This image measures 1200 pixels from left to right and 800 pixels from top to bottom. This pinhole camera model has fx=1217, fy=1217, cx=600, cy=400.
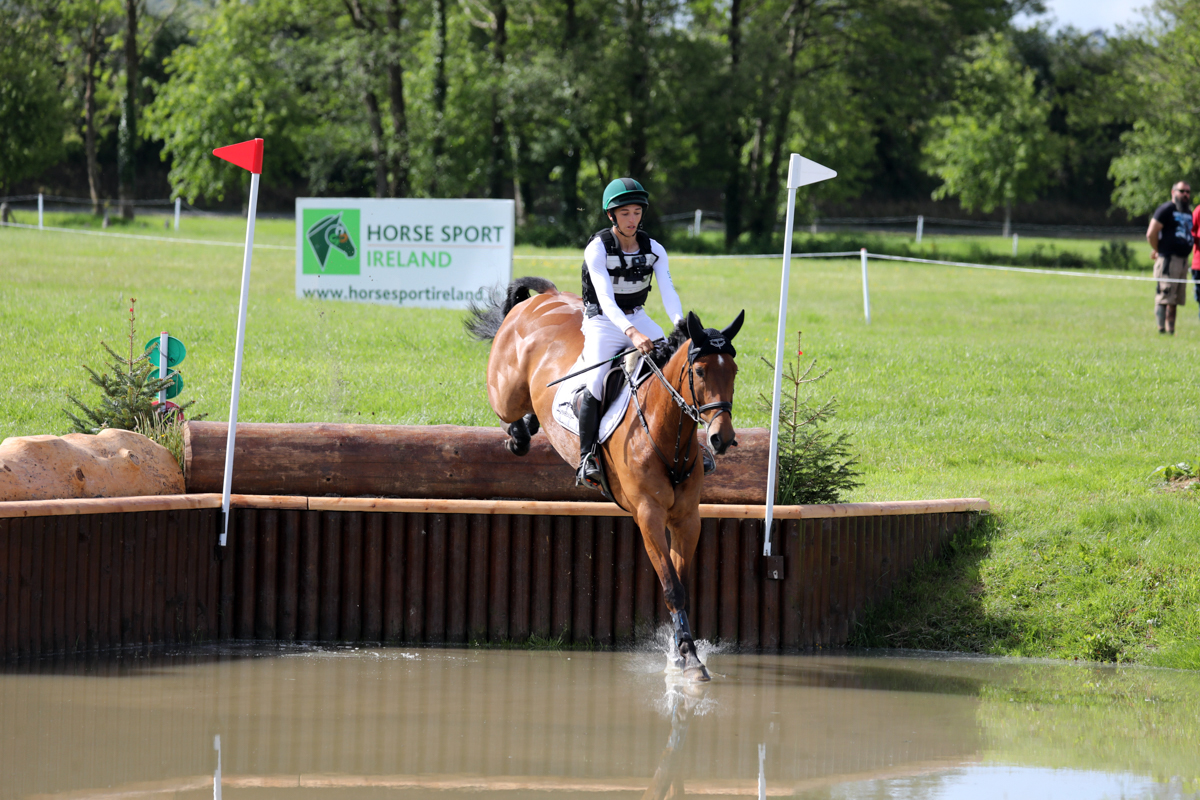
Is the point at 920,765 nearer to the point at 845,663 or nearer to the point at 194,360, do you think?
the point at 845,663

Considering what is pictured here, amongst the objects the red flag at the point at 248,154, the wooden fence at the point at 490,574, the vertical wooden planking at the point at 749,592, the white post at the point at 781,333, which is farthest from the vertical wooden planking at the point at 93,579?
the white post at the point at 781,333

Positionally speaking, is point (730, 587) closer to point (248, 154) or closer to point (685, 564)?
point (685, 564)

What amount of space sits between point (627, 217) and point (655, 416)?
1119 millimetres

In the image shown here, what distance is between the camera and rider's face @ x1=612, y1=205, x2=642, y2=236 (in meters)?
6.63

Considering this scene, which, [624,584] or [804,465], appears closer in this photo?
[624,584]

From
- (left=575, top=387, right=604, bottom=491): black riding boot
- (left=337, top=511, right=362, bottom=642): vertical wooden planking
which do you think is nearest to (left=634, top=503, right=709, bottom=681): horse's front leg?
(left=575, top=387, right=604, bottom=491): black riding boot

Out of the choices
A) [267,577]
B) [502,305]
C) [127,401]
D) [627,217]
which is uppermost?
[627,217]

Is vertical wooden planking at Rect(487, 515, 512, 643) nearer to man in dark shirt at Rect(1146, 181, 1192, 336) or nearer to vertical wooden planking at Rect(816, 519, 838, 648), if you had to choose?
vertical wooden planking at Rect(816, 519, 838, 648)

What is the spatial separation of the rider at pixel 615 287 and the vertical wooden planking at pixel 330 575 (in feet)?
6.00

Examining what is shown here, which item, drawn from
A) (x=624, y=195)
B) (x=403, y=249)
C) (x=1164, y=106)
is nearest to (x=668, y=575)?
(x=624, y=195)

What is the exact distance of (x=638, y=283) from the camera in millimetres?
6820

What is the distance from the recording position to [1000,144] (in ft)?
149

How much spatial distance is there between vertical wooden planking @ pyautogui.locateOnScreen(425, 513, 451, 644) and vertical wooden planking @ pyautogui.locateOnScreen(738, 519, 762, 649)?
6.17ft

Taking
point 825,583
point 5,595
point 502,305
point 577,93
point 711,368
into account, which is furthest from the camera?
point 577,93
